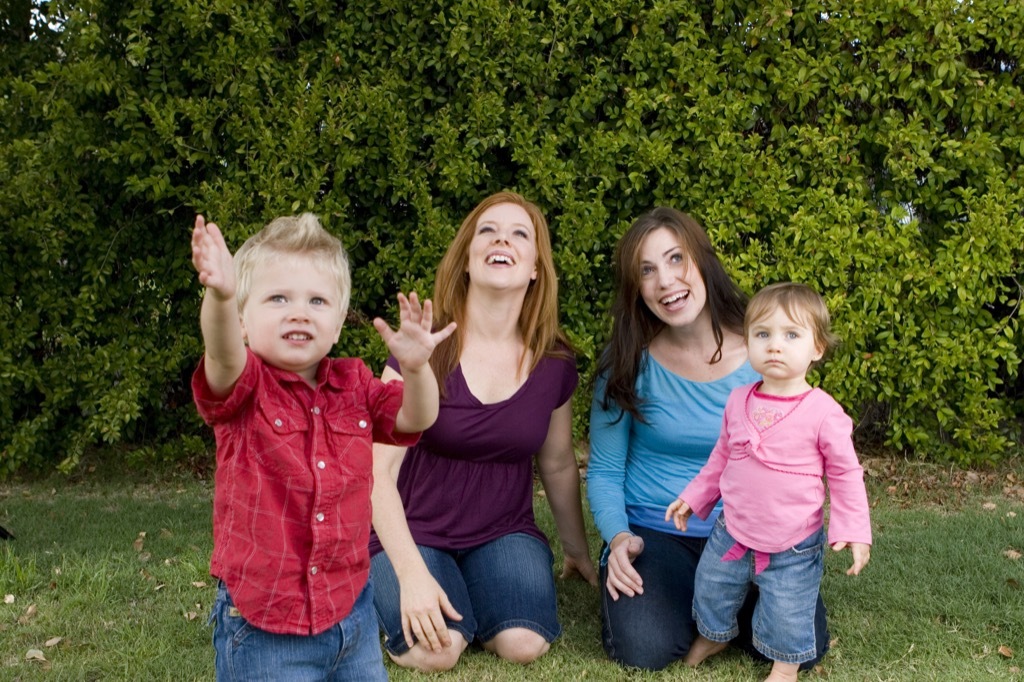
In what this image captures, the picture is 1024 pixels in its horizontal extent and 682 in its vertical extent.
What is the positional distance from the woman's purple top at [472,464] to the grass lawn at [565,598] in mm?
456

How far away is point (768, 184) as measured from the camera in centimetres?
527

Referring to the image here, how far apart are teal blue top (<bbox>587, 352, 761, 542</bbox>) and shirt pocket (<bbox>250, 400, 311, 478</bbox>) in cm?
167

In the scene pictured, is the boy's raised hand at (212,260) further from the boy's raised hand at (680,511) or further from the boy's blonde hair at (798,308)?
the boy's raised hand at (680,511)

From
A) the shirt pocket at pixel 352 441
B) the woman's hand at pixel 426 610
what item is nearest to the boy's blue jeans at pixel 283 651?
the shirt pocket at pixel 352 441

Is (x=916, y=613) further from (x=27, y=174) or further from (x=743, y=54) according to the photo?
(x=27, y=174)

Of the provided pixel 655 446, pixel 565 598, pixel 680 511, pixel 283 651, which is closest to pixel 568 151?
pixel 655 446

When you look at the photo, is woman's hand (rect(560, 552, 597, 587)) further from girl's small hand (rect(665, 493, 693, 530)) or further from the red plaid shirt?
the red plaid shirt

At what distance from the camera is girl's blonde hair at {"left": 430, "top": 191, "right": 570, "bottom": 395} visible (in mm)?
3742

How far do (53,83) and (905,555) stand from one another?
483cm

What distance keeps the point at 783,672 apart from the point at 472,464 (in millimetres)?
1287

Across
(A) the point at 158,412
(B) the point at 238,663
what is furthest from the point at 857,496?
(A) the point at 158,412

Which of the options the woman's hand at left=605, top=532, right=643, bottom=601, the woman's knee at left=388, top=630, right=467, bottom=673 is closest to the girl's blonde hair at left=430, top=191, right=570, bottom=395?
the woman's hand at left=605, top=532, right=643, bottom=601

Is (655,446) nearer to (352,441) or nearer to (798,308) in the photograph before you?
(798,308)

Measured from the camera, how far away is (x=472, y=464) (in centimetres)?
369
